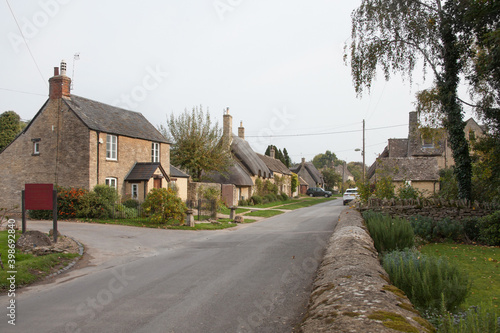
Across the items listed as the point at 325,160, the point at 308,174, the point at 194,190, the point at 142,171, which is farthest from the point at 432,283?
the point at 325,160

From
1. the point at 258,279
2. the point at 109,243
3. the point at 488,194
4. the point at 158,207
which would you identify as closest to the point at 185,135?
the point at 158,207

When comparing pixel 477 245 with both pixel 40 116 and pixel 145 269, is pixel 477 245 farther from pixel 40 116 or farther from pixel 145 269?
pixel 40 116

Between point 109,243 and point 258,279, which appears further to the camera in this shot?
point 109,243

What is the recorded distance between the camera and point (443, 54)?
1577 centimetres

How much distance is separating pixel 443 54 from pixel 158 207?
15958mm

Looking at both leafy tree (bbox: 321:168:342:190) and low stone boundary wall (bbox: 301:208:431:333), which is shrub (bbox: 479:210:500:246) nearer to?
low stone boundary wall (bbox: 301:208:431:333)

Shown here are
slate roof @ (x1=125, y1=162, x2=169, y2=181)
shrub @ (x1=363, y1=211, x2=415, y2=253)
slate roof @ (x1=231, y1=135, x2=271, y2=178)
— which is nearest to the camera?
shrub @ (x1=363, y1=211, x2=415, y2=253)

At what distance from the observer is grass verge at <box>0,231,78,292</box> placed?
7.63m

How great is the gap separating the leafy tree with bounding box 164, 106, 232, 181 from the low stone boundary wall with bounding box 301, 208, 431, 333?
1108 inches

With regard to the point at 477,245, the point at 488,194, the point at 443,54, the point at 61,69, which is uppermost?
the point at 61,69

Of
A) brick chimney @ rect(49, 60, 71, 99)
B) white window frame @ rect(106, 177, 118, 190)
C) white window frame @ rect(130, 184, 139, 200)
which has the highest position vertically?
brick chimney @ rect(49, 60, 71, 99)

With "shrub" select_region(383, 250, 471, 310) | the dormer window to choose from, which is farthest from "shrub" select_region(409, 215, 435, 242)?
the dormer window

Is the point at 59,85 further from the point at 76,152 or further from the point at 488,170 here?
the point at 488,170

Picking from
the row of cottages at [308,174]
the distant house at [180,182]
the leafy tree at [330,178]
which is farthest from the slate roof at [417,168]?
the leafy tree at [330,178]
